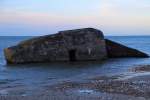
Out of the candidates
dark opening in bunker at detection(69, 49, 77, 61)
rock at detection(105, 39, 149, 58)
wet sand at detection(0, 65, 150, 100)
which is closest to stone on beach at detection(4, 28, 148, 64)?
dark opening in bunker at detection(69, 49, 77, 61)

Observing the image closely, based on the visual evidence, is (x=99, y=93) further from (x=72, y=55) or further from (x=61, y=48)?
(x=72, y=55)

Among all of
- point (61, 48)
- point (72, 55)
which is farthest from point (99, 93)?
point (72, 55)

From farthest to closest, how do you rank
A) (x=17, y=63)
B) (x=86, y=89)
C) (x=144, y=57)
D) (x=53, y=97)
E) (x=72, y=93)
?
1. (x=144, y=57)
2. (x=17, y=63)
3. (x=86, y=89)
4. (x=72, y=93)
5. (x=53, y=97)

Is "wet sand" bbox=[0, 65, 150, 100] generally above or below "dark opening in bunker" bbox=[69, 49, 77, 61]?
above

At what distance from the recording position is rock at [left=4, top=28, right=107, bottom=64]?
1825 inches

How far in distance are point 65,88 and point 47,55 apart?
23.5 m

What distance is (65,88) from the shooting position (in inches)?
938

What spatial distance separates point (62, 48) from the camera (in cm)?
4734

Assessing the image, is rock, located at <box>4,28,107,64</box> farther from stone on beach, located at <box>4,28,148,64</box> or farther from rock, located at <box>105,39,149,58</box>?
rock, located at <box>105,39,149,58</box>

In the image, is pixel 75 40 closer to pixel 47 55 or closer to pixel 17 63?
pixel 47 55

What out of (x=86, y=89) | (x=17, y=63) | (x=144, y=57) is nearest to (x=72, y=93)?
(x=86, y=89)

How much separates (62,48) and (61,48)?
4.3 inches

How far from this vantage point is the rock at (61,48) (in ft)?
152

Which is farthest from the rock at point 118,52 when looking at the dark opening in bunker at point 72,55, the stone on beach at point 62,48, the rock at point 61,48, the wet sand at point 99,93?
the wet sand at point 99,93
